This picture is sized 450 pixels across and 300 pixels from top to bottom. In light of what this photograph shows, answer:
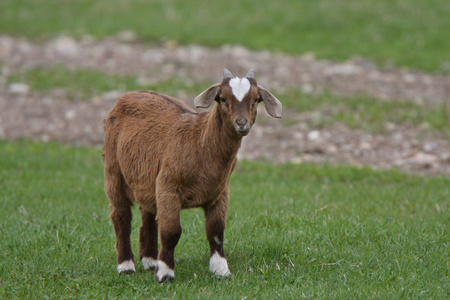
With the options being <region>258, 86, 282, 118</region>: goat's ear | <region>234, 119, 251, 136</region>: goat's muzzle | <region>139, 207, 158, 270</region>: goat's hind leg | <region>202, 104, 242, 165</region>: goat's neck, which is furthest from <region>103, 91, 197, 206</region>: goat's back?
<region>234, 119, 251, 136</region>: goat's muzzle

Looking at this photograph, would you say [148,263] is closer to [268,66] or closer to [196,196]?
[196,196]

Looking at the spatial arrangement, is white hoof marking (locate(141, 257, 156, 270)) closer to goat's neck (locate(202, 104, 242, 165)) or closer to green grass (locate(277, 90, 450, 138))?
goat's neck (locate(202, 104, 242, 165))

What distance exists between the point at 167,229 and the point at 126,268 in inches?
31.0

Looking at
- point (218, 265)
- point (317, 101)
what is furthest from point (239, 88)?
point (317, 101)

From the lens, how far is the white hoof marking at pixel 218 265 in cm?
634

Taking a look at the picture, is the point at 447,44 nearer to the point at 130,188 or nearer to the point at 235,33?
the point at 235,33

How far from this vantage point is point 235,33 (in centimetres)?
1852

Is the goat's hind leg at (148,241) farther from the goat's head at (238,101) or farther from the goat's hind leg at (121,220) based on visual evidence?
the goat's head at (238,101)

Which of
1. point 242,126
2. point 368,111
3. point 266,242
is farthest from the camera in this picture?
point 368,111

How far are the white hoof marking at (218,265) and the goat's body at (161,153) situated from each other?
533 mm

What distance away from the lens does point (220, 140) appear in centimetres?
614

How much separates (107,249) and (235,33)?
1217cm

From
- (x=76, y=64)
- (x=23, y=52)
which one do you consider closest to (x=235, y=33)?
(x=76, y=64)

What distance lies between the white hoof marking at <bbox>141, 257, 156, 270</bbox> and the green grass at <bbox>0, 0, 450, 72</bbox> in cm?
1099
